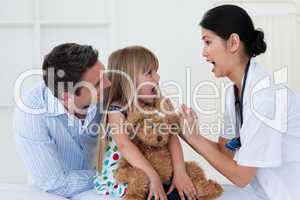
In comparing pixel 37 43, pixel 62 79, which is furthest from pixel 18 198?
pixel 37 43

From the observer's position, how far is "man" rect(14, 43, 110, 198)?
1.71m

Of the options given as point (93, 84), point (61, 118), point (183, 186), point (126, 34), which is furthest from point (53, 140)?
point (126, 34)

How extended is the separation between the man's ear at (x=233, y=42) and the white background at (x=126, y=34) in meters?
0.96

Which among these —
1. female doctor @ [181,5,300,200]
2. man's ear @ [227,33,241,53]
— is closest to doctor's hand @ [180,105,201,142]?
female doctor @ [181,5,300,200]

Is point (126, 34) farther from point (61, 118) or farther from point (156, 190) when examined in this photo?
point (156, 190)

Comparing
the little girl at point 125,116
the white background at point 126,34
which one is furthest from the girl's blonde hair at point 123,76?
the white background at point 126,34

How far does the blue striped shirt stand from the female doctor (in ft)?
1.34

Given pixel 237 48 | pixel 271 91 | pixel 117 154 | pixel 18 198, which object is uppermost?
pixel 237 48

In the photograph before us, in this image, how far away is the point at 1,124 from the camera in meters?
3.07

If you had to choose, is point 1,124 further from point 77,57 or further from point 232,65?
point 232,65

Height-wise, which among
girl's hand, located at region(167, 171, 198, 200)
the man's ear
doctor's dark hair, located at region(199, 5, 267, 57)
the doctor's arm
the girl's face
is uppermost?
doctor's dark hair, located at region(199, 5, 267, 57)

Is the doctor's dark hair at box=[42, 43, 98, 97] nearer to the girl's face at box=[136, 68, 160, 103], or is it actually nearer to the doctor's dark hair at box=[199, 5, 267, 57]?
the girl's face at box=[136, 68, 160, 103]

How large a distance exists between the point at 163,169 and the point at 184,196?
0.11 meters

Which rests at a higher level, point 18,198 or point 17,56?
point 17,56
